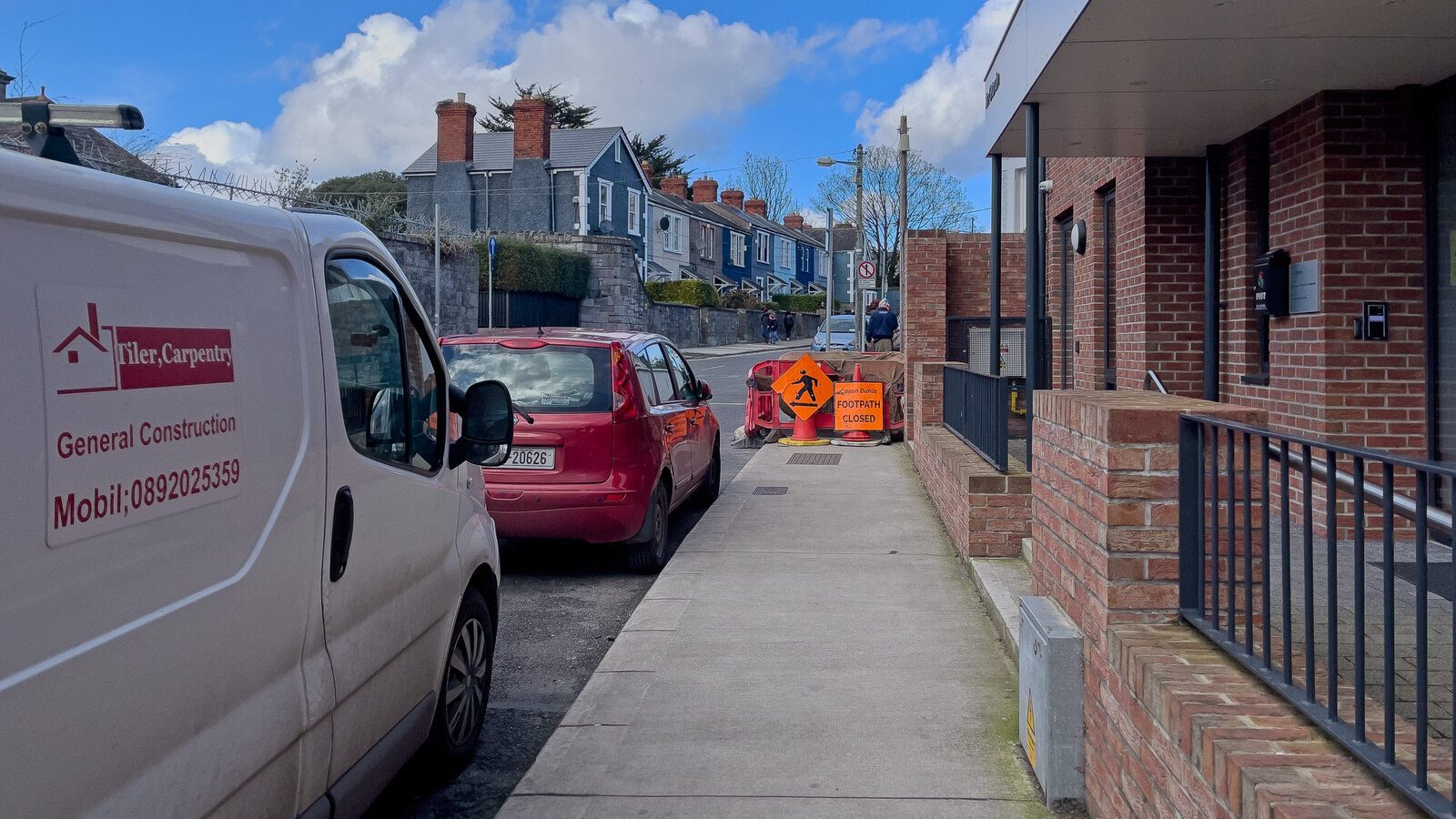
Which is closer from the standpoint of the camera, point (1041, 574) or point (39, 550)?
point (39, 550)

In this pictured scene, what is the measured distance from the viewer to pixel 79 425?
89.4 inches

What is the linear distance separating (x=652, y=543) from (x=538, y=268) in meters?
30.6

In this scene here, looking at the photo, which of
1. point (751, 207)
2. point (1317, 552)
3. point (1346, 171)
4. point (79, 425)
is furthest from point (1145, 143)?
point (751, 207)

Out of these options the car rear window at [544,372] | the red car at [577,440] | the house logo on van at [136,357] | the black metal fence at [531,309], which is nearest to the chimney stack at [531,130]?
the black metal fence at [531,309]

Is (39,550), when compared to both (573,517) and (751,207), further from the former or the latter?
(751,207)

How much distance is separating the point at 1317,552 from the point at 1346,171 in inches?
99.9

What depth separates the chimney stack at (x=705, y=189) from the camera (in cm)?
7231

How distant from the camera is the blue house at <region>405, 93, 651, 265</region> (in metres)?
46.6

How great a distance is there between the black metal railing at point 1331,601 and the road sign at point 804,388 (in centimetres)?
1060

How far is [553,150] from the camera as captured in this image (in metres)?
50.1

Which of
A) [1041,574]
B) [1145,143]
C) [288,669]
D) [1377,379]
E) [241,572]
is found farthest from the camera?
[1145,143]

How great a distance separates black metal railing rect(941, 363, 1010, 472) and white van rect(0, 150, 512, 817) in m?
4.43

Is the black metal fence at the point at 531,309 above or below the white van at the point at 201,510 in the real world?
above

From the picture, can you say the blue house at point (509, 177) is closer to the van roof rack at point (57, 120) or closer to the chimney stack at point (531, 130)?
the chimney stack at point (531, 130)
